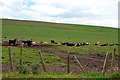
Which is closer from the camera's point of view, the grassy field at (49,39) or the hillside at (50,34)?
the grassy field at (49,39)

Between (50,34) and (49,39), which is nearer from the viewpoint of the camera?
(49,39)

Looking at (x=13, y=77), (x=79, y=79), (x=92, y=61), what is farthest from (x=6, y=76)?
(x=92, y=61)

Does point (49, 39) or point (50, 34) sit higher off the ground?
point (50, 34)

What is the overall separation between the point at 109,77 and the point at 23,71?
12.9ft

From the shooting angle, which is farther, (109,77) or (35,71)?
(35,71)

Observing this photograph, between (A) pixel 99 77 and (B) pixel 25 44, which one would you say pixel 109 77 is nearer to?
(A) pixel 99 77

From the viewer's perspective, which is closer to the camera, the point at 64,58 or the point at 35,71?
the point at 35,71

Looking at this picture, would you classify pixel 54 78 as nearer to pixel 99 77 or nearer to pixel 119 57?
pixel 99 77

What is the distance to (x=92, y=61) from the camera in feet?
89.9

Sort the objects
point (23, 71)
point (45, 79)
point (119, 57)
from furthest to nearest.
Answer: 1. point (119, 57)
2. point (23, 71)
3. point (45, 79)

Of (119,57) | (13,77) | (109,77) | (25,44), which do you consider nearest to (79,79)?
(109,77)

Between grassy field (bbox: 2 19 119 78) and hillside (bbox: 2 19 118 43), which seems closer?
grassy field (bbox: 2 19 119 78)

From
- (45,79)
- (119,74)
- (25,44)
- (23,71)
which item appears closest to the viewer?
(45,79)

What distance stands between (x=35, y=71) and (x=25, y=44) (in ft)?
83.4
